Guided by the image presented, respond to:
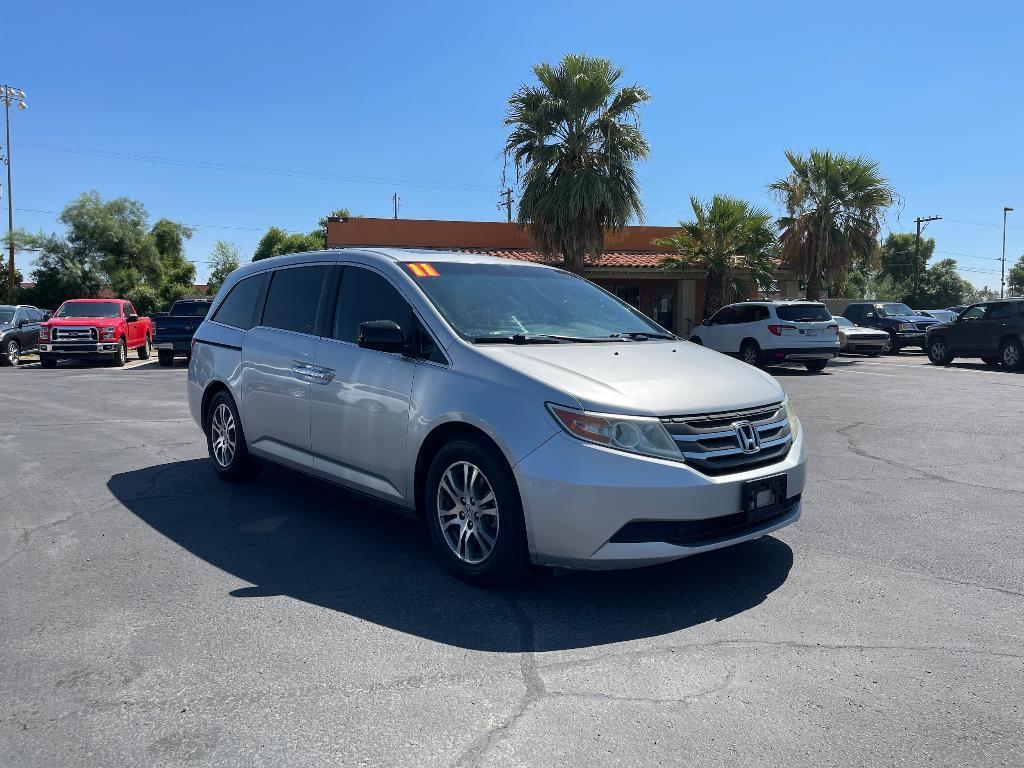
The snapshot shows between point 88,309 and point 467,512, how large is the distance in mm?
21348

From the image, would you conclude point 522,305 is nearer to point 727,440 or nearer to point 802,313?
point 727,440

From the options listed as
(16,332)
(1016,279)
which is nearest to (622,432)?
(16,332)

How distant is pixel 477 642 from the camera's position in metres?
3.63

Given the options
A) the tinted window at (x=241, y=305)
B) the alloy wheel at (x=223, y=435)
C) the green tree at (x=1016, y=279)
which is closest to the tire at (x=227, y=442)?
the alloy wheel at (x=223, y=435)

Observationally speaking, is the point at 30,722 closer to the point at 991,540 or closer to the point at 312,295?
the point at 312,295

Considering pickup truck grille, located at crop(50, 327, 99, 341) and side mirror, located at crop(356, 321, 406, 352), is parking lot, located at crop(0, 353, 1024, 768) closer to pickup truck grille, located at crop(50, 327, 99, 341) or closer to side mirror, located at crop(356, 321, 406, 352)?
side mirror, located at crop(356, 321, 406, 352)

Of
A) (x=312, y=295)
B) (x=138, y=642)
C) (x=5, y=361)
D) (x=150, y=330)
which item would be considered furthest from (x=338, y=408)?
(x=150, y=330)

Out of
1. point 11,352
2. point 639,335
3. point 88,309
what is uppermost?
point 88,309

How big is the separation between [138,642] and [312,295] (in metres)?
2.79

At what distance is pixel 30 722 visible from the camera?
9.61 ft

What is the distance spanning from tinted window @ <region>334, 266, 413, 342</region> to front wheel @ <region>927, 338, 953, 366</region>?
19.5 meters

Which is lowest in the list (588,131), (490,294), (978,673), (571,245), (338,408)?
(978,673)

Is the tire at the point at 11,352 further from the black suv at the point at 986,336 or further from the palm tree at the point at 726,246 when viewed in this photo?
the black suv at the point at 986,336

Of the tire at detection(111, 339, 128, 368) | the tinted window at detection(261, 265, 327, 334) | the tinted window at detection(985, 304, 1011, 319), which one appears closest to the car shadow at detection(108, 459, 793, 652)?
the tinted window at detection(261, 265, 327, 334)
